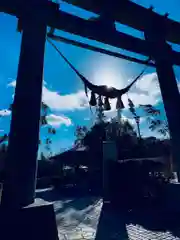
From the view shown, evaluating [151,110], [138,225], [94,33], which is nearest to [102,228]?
[138,225]

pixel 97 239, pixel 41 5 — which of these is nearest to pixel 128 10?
pixel 41 5

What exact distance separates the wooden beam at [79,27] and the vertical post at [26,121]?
0.79 feet

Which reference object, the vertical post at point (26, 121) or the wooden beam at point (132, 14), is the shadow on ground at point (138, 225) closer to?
the vertical post at point (26, 121)

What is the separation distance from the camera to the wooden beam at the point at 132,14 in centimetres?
412

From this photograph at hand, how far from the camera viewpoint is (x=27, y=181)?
246 cm

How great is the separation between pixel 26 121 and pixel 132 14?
364 cm

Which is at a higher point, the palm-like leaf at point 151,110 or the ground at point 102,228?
the palm-like leaf at point 151,110

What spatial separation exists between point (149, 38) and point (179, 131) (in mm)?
2518

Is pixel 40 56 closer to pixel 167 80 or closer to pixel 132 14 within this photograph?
pixel 132 14

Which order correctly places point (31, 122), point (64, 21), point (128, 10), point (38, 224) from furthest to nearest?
1. point (128, 10)
2. point (64, 21)
3. point (31, 122)
4. point (38, 224)

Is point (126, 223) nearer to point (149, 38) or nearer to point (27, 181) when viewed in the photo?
point (27, 181)

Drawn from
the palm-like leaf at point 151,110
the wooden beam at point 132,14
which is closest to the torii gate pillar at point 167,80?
the wooden beam at point 132,14

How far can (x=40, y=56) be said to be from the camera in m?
2.96

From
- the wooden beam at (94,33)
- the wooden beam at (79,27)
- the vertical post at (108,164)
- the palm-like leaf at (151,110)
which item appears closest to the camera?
the wooden beam at (79,27)
